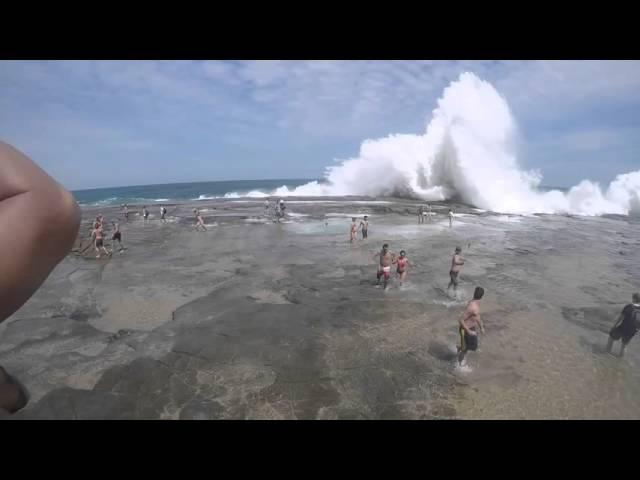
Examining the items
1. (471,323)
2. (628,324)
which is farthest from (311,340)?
(628,324)

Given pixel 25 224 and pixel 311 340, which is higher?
pixel 25 224

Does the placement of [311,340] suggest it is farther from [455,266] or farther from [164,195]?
[164,195]

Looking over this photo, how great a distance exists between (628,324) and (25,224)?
9.91 meters

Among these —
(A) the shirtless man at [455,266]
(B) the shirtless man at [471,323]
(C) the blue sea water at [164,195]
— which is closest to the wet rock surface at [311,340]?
(A) the shirtless man at [455,266]

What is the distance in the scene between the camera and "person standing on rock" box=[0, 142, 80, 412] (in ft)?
6.15

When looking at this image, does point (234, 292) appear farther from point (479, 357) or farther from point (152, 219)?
point (152, 219)

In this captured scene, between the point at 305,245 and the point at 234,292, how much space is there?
312 inches

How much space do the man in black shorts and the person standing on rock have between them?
31.8 ft

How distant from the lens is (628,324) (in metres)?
7.49

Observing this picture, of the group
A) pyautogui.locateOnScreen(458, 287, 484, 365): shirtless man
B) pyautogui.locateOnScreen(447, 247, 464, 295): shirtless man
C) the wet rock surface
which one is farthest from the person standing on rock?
pyautogui.locateOnScreen(447, 247, 464, 295): shirtless man
